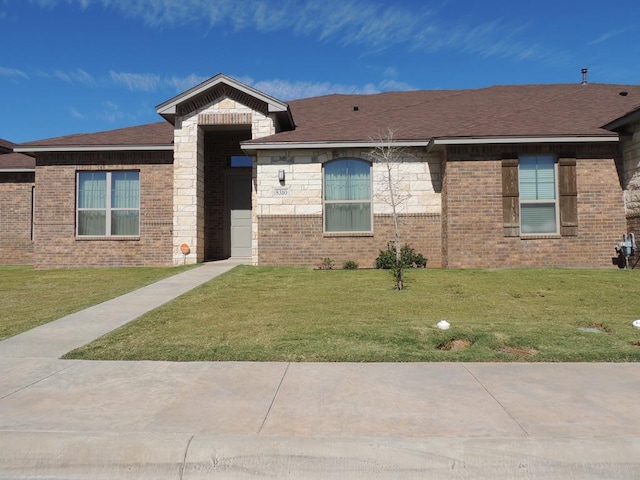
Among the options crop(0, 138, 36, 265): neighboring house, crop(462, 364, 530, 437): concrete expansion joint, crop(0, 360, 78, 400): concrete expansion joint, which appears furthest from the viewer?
crop(0, 138, 36, 265): neighboring house

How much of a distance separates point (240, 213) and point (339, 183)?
13.9 feet

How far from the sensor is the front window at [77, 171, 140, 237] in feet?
50.4

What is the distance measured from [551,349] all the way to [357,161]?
967 cm

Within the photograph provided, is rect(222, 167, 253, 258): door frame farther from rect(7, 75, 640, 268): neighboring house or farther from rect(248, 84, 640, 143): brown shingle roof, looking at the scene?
rect(248, 84, 640, 143): brown shingle roof

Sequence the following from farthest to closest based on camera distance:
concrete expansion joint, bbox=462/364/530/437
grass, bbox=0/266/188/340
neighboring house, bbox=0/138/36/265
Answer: neighboring house, bbox=0/138/36/265
grass, bbox=0/266/188/340
concrete expansion joint, bbox=462/364/530/437

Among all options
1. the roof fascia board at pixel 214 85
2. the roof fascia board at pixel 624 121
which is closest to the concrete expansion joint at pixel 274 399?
the roof fascia board at pixel 214 85

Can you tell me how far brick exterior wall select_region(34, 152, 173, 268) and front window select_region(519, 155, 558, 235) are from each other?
431 inches

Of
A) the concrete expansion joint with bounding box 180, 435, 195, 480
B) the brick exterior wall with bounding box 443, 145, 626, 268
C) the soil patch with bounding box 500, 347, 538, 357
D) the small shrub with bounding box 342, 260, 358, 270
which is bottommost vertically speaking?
the concrete expansion joint with bounding box 180, 435, 195, 480

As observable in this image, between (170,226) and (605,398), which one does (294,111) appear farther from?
(605,398)

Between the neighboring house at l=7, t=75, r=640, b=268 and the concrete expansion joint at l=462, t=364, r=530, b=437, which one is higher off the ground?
the neighboring house at l=7, t=75, r=640, b=268

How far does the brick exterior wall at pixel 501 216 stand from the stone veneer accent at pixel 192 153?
6279 mm

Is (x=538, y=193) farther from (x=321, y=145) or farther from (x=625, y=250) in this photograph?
(x=321, y=145)

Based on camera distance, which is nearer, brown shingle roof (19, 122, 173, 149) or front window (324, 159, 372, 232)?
front window (324, 159, 372, 232)

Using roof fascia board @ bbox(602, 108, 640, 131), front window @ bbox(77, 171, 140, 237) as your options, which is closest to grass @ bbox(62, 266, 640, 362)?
roof fascia board @ bbox(602, 108, 640, 131)
